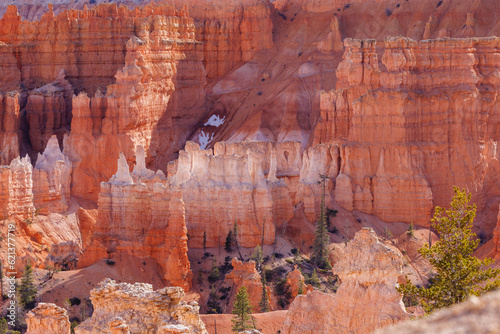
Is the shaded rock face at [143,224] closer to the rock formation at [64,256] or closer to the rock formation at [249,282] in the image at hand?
the rock formation at [64,256]

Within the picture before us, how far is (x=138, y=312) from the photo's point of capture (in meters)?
23.6

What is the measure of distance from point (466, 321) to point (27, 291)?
124ft

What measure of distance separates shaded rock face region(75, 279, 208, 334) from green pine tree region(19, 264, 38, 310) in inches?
843

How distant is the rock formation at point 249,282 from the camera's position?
46.4 meters

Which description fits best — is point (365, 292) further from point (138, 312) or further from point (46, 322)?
point (46, 322)

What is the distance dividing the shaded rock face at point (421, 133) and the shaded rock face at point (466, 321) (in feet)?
166

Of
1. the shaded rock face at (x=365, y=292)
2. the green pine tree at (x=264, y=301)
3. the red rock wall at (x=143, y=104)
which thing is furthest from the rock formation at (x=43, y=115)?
the shaded rock face at (x=365, y=292)

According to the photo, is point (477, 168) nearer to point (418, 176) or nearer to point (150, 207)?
point (418, 176)

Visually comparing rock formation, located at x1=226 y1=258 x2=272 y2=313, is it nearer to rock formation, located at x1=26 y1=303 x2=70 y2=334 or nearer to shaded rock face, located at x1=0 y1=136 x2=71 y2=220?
shaded rock face, located at x1=0 y1=136 x2=71 y2=220

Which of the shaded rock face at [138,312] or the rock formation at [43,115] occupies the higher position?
the rock formation at [43,115]

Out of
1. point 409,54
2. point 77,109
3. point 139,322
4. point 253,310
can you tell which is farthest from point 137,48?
point 139,322

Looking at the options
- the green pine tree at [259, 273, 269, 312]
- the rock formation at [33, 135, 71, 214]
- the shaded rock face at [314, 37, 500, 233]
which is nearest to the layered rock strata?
the shaded rock face at [314, 37, 500, 233]

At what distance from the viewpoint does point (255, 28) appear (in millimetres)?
88188

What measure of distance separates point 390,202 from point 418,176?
2.32 m
